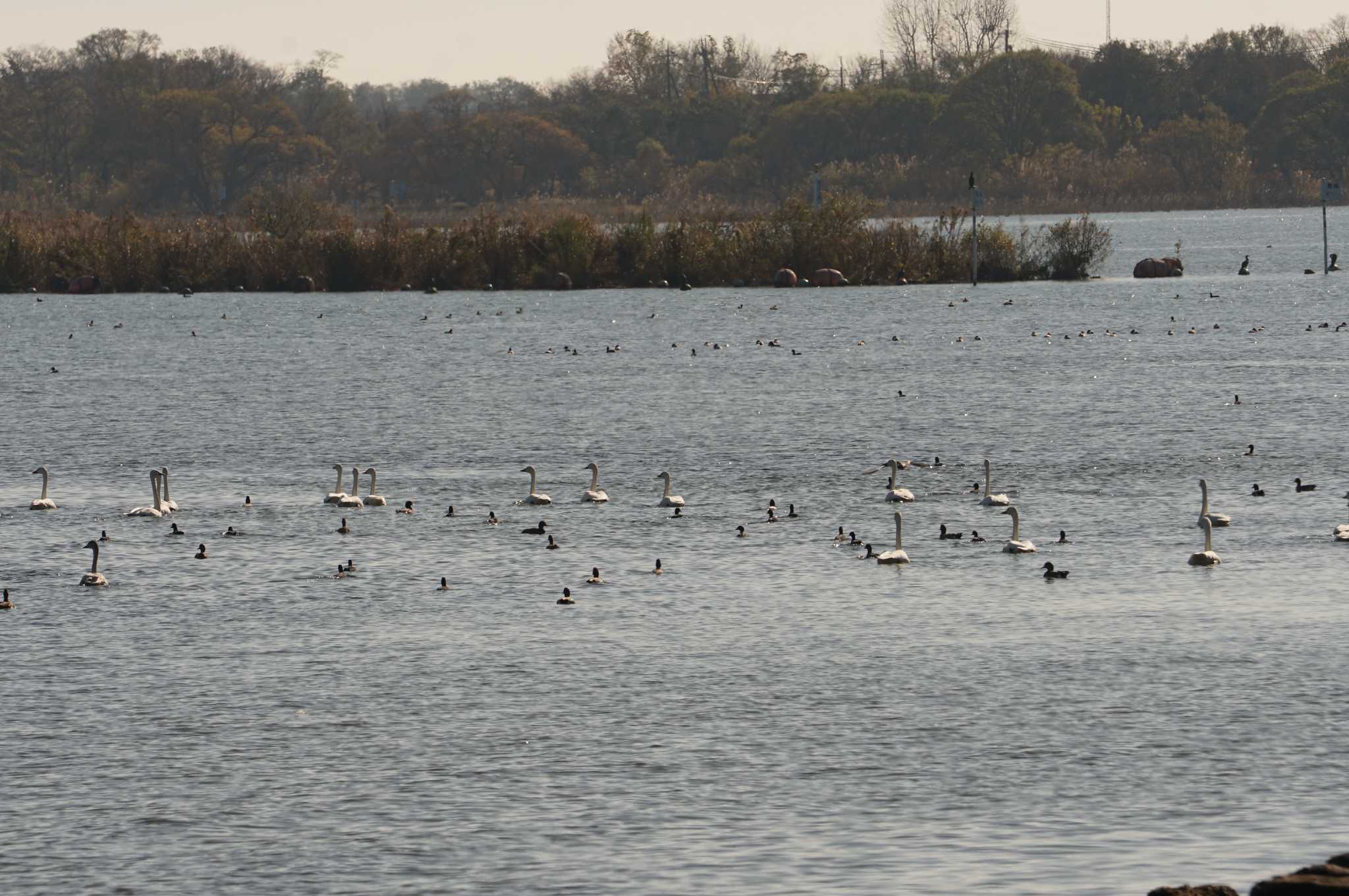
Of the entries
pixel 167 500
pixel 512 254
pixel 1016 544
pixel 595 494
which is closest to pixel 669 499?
pixel 595 494

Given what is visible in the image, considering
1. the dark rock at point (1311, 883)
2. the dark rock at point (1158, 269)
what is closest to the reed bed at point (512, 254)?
the dark rock at point (1158, 269)

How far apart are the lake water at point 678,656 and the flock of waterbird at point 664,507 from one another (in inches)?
11.4

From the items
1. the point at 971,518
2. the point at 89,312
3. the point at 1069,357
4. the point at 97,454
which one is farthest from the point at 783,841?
the point at 89,312

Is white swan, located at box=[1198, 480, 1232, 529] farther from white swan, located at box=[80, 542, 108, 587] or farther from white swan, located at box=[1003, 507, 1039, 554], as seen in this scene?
white swan, located at box=[80, 542, 108, 587]

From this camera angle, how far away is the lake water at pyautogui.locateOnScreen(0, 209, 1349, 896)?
1750cm

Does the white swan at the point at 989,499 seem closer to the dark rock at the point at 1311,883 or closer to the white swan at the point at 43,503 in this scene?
the white swan at the point at 43,503

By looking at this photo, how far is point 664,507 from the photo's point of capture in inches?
1416

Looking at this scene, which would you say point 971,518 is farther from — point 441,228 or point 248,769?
point 441,228

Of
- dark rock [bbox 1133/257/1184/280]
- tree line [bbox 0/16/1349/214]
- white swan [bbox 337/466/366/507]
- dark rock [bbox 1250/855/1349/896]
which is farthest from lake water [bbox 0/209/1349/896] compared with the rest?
tree line [bbox 0/16/1349/214]

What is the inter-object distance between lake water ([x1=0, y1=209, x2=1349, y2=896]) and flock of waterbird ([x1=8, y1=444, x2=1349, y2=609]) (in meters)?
0.29

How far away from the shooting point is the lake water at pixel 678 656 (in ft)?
57.4

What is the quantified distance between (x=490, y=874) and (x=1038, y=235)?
3940 inches

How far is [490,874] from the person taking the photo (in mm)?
16734

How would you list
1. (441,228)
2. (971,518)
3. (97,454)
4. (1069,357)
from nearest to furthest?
(971,518)
(97,454)
(1069,357)
(441,228)
